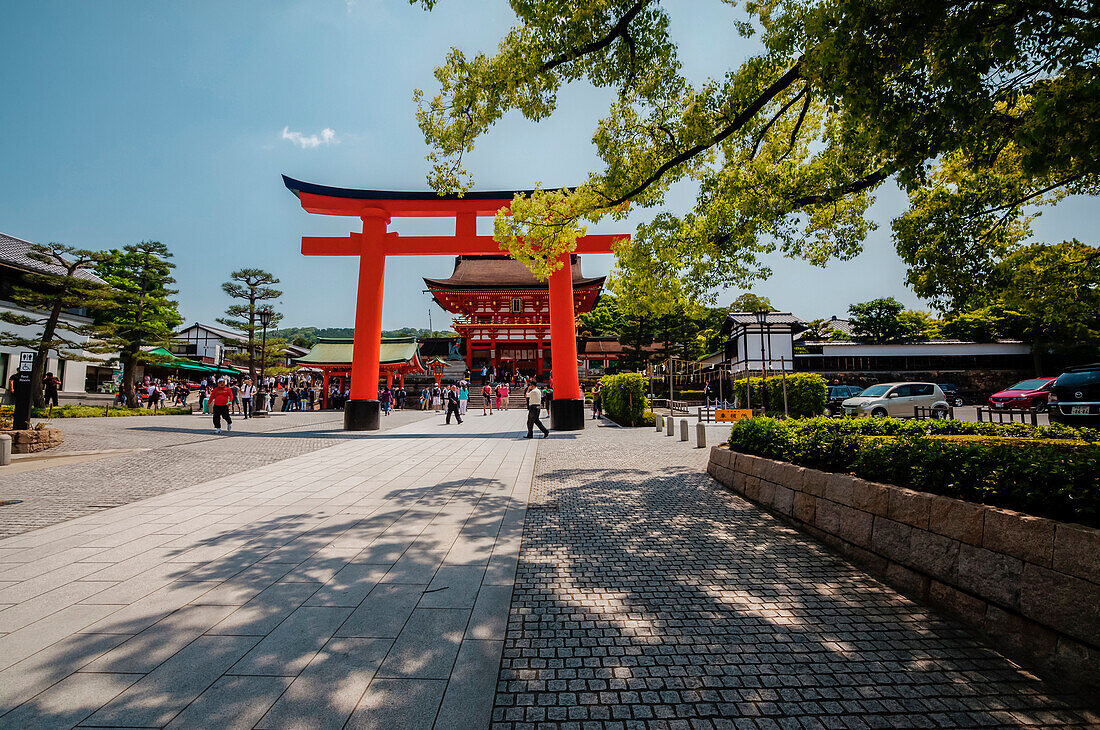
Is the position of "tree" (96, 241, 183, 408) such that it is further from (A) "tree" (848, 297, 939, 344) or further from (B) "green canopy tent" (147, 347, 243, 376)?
(A) "tree" (848, 297, 939, 344)

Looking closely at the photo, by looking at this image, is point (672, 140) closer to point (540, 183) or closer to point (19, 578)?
point (540, 183)

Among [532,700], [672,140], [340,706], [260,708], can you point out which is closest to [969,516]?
[532,700]

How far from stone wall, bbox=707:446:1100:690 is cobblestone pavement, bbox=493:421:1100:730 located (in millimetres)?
137

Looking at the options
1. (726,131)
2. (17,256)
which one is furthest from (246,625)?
(17,256)

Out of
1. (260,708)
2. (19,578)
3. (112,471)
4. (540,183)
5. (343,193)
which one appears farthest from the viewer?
(343,193)

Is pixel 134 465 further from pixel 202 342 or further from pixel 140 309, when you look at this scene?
pixel 202 342

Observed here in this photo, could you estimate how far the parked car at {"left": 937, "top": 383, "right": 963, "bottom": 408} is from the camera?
2339 cm

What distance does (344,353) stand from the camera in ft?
92.3

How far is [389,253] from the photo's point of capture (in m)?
14.6

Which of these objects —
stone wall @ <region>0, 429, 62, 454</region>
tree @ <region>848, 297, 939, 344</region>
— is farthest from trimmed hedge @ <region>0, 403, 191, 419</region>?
tree @ <region>848, 297, 939, 344</region>

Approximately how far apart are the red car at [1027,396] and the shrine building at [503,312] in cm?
2064

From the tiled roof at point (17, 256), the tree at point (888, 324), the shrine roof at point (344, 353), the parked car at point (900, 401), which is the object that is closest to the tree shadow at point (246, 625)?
the parked car at point (900, 401)

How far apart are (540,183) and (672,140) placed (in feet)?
9.45

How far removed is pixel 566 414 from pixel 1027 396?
1667 centimetres
